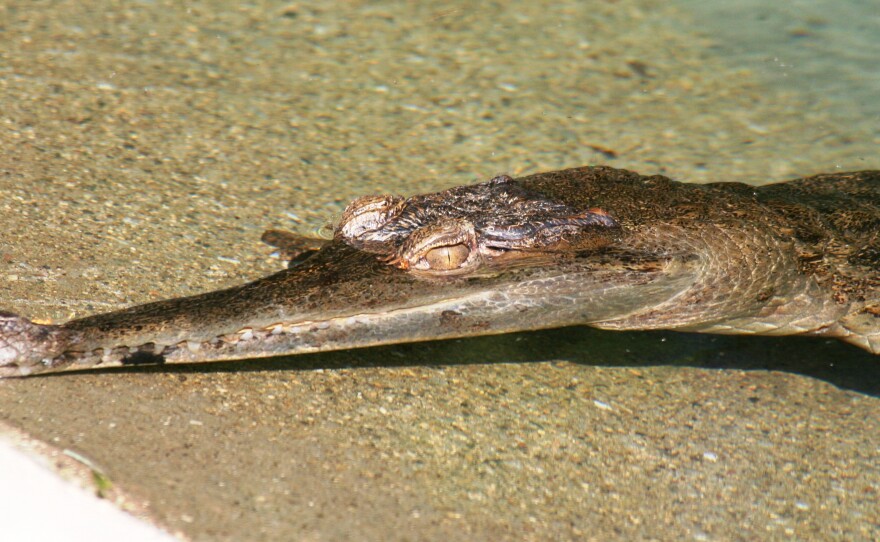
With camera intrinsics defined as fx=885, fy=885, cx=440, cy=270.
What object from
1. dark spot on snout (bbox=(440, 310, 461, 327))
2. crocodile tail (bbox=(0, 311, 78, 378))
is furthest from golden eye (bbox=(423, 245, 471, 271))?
crocodile tail (bbox=(0, 311, 78, 378))

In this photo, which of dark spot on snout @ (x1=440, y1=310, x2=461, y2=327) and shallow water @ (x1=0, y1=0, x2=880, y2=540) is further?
dark spot on snout @ (x1=440, y1=310, x2=461, y2=327)

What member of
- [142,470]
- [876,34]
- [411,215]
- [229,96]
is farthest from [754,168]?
[142,470]

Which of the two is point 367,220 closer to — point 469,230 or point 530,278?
point 469,230

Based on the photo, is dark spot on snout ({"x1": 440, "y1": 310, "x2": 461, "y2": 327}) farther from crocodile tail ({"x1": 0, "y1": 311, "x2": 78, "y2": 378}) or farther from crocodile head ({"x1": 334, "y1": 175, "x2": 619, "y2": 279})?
crocodile tail ({"x1": 0, "y1": 311, "x2": 78, "y2": 378})

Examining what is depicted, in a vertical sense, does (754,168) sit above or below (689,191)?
below

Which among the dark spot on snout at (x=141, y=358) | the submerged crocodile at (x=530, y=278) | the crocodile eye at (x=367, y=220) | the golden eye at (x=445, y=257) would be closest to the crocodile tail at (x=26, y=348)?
the submerged crocodile at (x=530, y=278)

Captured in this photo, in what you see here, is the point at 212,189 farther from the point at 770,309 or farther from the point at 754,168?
the point at 754,168
